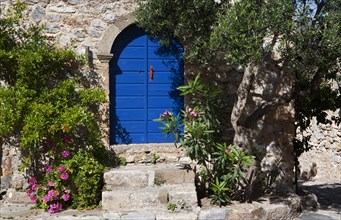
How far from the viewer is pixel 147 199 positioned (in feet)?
18.9

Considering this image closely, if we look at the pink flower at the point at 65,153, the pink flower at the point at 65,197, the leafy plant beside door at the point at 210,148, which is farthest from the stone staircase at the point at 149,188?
the pink flower at the point at 65,153

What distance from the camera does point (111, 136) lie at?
7.10m

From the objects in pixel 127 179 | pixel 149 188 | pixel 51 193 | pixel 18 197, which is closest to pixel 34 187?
pixel 18 197

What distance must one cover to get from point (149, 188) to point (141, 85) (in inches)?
74.2

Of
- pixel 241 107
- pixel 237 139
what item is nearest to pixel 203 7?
pixel 241 107

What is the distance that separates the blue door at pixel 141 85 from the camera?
711 cm

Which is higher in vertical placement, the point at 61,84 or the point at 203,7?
the point at 203,7

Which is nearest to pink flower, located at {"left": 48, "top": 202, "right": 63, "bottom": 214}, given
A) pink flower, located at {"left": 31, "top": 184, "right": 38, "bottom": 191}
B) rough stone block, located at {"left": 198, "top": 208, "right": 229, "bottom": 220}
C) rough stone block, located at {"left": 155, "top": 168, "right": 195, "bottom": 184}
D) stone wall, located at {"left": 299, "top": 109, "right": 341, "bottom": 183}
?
Answer: pink flower, located at {"left": 31, "top": 184, "right": 38, "bottom": 191}

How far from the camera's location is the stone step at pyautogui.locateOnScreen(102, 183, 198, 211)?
572cm

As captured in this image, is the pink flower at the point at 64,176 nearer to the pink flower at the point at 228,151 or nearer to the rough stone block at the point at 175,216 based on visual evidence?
the rough stone block at the point at 175,216

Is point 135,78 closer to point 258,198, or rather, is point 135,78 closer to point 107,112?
point 107,112

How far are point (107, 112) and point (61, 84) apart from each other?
2.74 ft

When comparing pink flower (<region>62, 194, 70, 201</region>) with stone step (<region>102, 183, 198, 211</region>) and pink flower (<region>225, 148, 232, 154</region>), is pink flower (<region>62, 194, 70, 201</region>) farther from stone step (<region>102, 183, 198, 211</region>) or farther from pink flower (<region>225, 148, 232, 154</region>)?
pink flower (<region>225, 148, 232, 154</region>)

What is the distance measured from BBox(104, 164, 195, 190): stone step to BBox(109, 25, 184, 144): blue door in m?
0.87
